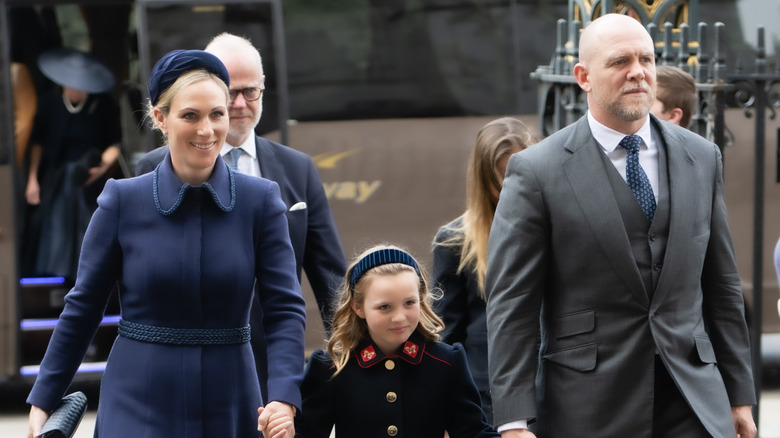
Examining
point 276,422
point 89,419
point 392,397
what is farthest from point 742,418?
point 89,419

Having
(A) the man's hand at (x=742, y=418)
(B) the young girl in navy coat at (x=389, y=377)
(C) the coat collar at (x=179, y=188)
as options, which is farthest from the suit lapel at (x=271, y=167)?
(A) the man's hand at (x=742, y=418)

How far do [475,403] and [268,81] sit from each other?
5000 millimetres

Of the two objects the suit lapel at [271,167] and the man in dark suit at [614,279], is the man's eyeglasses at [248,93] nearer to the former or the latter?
the suit lapel at [271,167]

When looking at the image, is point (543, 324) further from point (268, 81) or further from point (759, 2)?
point (759, 2)

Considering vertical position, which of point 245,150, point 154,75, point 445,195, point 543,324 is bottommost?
point 445,195

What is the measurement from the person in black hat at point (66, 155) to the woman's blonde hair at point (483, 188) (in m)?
4.64

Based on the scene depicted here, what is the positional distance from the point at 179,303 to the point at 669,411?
143cm

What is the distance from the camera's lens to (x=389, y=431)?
3998 millimetres

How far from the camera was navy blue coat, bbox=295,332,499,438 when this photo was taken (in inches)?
158

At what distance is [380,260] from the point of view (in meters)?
4.12

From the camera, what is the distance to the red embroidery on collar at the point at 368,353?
13.3 feet

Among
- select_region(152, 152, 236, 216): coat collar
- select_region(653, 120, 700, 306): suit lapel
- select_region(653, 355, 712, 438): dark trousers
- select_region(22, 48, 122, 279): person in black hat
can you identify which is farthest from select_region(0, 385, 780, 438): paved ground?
select_region(152, 152, 236, 216): coat collar

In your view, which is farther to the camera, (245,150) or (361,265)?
(245,150)

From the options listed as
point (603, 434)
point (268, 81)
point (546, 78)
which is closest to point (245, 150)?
point (603, 434)
